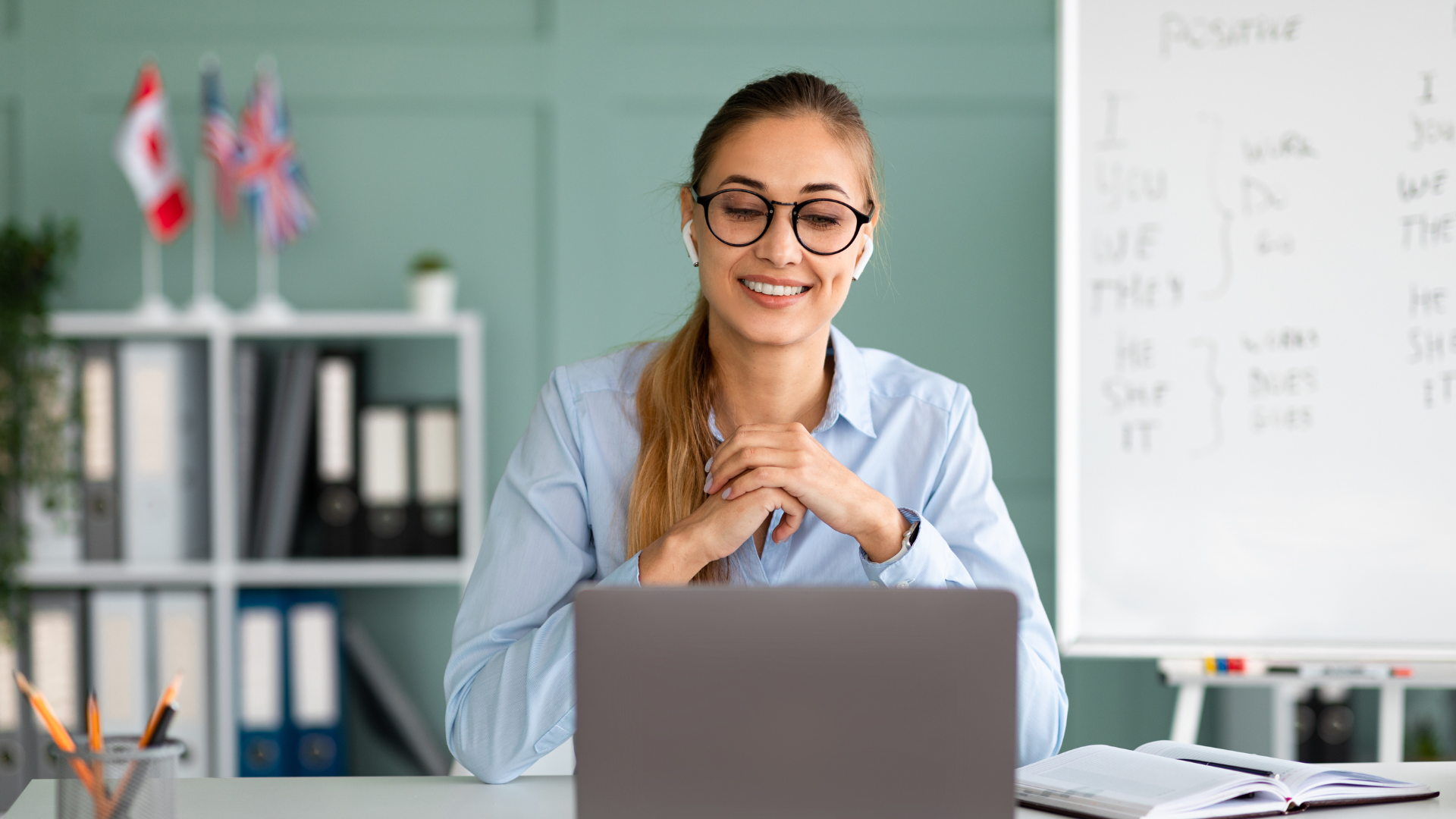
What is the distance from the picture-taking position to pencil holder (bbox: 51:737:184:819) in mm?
746

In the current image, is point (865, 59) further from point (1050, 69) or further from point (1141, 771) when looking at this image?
point (1141, 771)

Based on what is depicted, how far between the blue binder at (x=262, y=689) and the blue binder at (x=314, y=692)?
15 millimetres

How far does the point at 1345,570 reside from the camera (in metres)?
1.91

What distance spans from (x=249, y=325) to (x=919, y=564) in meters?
1.71

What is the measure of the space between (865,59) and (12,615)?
2155mm

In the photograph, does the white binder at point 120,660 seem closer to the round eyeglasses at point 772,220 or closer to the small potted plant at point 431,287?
the small potted plant at point 431,287

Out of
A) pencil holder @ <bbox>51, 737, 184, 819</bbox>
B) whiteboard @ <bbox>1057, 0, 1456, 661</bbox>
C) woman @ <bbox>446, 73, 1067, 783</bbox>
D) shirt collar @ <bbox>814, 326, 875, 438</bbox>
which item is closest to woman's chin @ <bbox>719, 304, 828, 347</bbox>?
woman @ <bbox>446, 73, 1067, 783</bbox>

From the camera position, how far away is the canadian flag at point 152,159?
232 centimetres

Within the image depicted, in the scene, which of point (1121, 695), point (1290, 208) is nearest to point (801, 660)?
point (1290, 208)

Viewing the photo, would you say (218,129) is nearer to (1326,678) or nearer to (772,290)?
(772,290)

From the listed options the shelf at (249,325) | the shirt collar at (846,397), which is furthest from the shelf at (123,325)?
the shirt collar at (846,397)

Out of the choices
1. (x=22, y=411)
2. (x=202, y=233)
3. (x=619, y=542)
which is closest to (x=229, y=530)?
(x=22, y=411)

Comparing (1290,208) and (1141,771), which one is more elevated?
(1290,208)

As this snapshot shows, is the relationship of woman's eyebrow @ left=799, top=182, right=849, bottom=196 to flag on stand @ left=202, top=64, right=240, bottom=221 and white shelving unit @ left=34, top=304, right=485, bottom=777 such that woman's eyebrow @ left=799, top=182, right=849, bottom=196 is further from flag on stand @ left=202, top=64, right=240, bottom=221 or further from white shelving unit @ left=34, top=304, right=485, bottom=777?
flag on stand @ left=202, top=64, right=240, bottom=221
